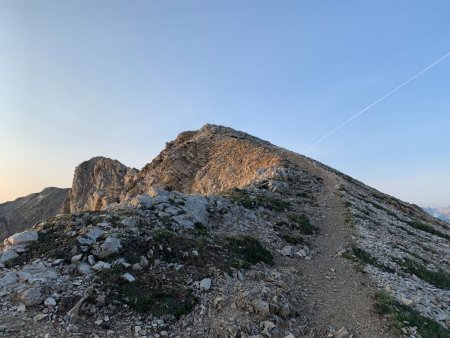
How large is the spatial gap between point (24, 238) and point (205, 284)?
336 inches

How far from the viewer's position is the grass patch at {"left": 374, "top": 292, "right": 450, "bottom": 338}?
48.8 feet

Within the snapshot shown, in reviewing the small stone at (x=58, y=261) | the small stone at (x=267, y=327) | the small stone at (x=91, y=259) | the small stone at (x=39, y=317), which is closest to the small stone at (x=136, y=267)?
the small stone at (x=91, y=259)

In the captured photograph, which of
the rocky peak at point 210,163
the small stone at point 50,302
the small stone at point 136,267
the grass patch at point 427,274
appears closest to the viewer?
the small stone at point 50,302

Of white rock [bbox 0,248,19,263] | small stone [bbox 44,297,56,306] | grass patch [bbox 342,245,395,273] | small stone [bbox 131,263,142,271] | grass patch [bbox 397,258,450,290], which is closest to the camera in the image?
small stone [bbox 44,297,56,306]

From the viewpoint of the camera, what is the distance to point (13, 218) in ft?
550

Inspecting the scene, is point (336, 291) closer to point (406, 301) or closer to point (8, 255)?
point (406, 301)

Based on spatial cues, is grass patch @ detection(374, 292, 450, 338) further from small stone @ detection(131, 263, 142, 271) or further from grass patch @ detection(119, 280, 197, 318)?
small stone @ detection(131, 263, 142, 271)

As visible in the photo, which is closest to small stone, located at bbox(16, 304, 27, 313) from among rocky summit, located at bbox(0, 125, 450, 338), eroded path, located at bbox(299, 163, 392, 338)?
rocky summit, located at bbox(0, 125, 450, 338)

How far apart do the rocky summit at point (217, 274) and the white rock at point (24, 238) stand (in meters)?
0.06

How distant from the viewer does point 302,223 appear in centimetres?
2767

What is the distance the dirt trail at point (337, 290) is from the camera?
1490 centimetres

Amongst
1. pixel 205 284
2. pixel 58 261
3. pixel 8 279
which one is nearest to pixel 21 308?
pixel 8 279

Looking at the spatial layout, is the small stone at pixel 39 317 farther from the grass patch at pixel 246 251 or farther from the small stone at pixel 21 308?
the grass patch at pixel 246 251

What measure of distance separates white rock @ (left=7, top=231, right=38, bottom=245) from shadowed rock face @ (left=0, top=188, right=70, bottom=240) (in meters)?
147
